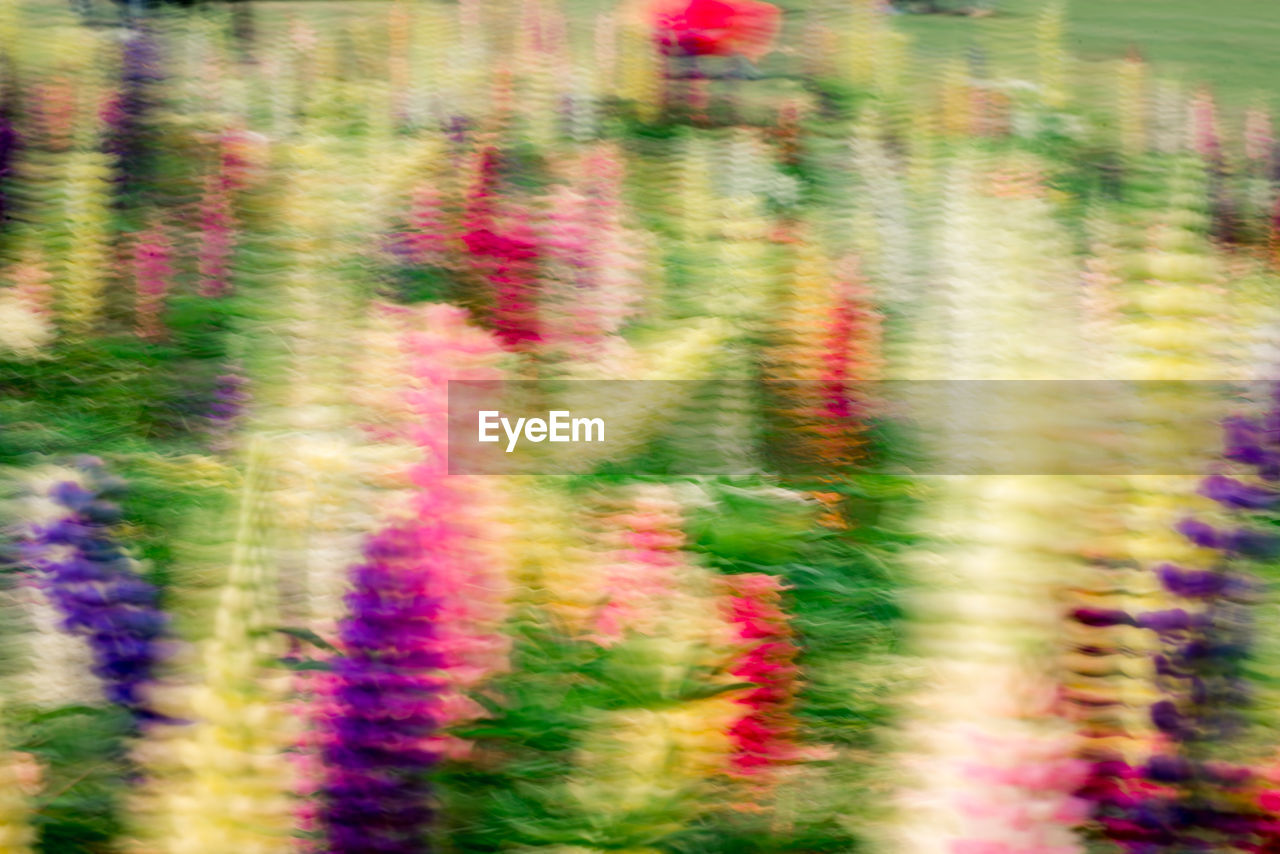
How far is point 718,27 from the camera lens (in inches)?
31.6

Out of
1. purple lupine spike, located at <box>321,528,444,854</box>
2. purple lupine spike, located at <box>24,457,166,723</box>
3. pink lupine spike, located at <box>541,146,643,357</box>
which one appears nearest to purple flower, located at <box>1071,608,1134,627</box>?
purple lupine spike, located at <box>321,528,444,854</box>

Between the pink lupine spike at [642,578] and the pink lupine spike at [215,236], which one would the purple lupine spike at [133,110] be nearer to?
the pink lupine spike at [215,236]

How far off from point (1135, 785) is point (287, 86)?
0.76 m

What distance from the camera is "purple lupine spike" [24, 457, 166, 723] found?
34 cm

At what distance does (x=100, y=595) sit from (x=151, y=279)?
37 cm

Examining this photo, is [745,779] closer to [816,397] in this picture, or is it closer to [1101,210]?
[816,397]

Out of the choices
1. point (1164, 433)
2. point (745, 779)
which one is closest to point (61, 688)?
point (745, 779)

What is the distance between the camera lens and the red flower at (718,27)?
2.63 ft

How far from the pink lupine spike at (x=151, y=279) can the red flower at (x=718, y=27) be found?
14.6 inches

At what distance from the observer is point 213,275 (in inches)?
27.3

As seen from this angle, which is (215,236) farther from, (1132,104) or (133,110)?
(1132,104)

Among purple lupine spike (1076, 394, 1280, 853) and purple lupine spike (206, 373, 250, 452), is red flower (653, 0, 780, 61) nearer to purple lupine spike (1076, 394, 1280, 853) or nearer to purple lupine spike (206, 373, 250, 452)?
purple lupine spike (206, 373, 250, 452)

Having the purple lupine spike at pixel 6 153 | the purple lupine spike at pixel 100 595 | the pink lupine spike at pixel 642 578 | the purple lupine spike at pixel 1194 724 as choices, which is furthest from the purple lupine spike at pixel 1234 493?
the purple lupine spike at pixel 6 153
